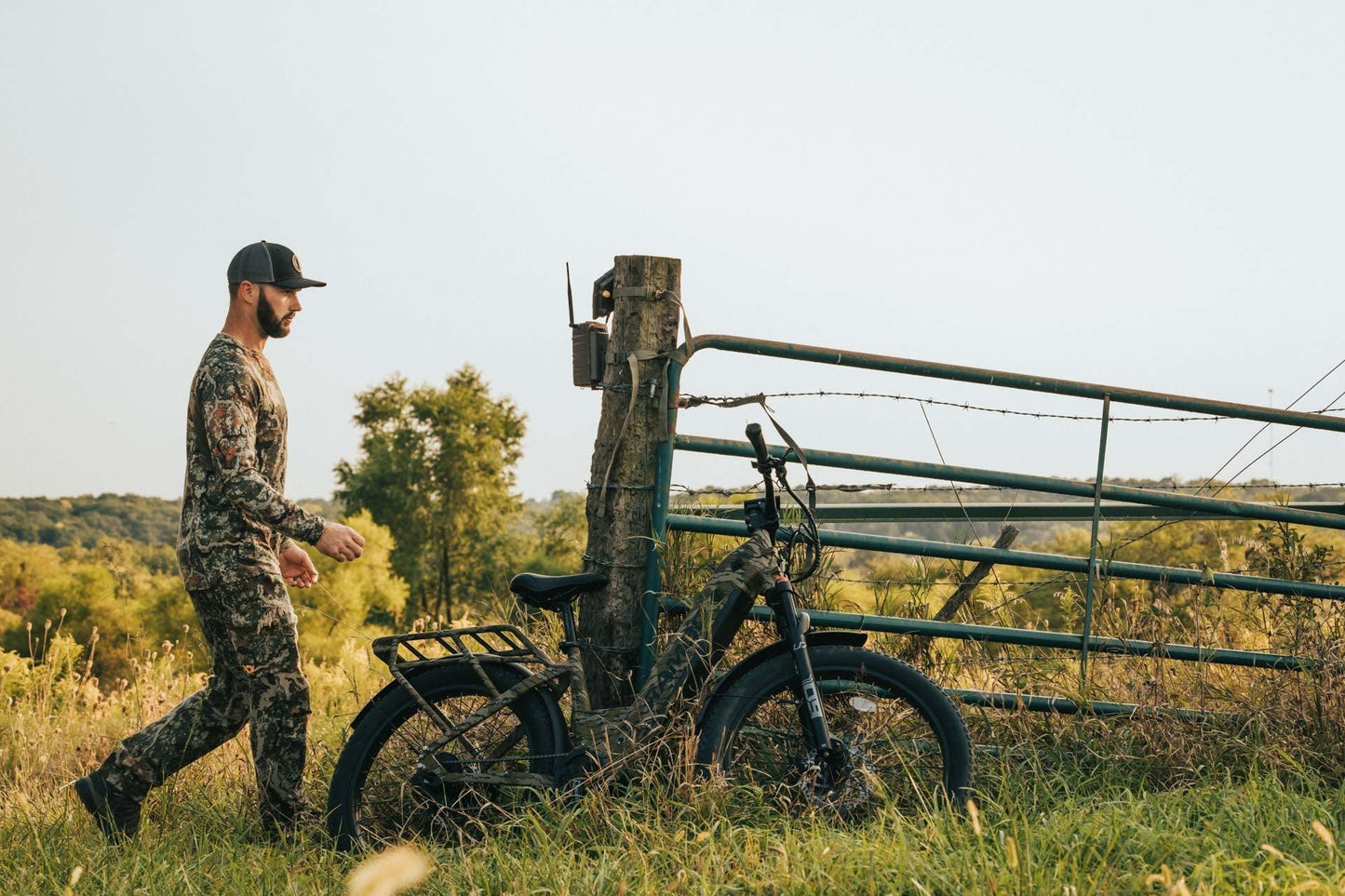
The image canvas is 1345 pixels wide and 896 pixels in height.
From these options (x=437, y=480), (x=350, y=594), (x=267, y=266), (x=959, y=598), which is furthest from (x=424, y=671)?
(x=437, y=480)

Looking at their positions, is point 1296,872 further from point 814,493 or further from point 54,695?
point 54,695

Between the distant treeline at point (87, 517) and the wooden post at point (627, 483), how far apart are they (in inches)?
3309

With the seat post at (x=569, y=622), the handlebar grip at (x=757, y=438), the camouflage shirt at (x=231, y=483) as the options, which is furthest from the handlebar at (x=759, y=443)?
the camouflage shirt at (x=231, y=483)

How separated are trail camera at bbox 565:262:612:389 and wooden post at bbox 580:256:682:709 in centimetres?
14

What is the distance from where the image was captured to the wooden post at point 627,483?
4641 millimetres

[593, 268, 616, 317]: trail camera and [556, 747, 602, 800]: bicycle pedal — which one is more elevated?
[593, 268, 616, 317]: trail camera

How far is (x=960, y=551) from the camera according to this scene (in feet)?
15.9

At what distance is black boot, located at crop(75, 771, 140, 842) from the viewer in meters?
4.40

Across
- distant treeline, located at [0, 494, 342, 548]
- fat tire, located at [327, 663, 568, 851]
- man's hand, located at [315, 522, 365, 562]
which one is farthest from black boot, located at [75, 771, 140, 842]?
distant treeline, located at [0, 494, 342, 548]

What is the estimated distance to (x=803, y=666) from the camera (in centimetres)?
397

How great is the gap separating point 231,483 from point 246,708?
37.1 inches

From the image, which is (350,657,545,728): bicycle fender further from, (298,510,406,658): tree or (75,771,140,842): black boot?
(298,510,406,658): tree

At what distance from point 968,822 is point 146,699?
4.92m

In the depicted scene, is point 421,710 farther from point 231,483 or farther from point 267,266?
point 267,266
